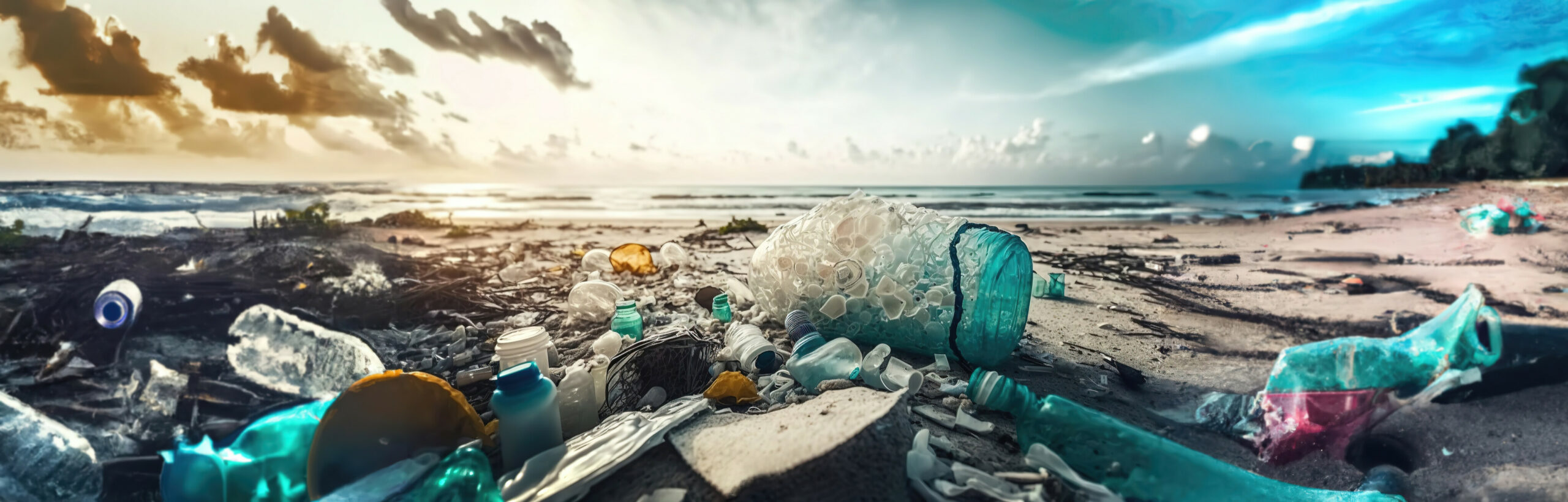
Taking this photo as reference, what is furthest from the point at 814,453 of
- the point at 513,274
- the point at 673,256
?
the point at 673,256

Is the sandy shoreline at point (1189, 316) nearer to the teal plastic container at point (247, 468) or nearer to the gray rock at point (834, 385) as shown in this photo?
the gray rock at point (834, 385)

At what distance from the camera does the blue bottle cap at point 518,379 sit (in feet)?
2.93

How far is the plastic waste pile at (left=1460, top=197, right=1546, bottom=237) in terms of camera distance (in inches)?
96.4

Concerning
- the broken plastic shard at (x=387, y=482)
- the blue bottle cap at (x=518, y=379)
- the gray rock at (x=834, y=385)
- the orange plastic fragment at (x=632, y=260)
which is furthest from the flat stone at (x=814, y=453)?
the orange plastic fragment at (x=632, y=260)

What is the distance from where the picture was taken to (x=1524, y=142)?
2.77 m

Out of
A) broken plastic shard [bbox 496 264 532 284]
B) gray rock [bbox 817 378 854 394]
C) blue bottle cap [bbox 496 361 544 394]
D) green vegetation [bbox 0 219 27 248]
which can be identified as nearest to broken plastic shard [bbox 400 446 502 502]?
blue bottle cap [bbox 496 361 544 394]

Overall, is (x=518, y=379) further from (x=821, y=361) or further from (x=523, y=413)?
(x=821, y=361)

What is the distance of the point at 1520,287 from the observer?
6.23 feet

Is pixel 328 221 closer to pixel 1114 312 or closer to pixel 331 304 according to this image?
pixel 331 304

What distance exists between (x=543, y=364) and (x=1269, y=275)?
13.3ft

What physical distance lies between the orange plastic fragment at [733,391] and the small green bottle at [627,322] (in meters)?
0.66

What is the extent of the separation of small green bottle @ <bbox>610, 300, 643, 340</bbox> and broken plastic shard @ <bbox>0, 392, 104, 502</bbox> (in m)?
1.23

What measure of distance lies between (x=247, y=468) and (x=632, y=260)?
225 cm

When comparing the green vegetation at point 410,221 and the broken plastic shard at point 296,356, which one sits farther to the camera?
the green vegetation at point 410,221
